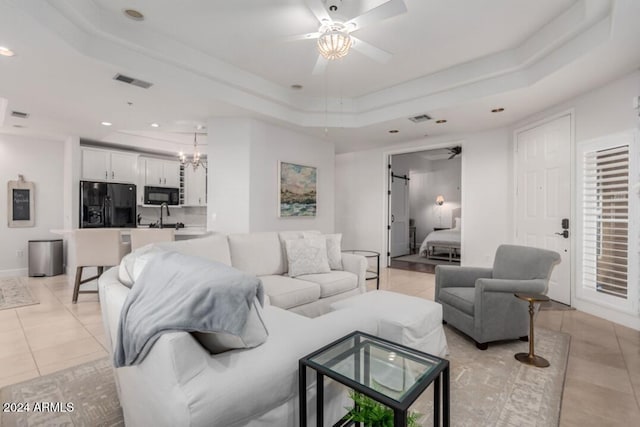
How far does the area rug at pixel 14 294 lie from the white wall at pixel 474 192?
18.6ft

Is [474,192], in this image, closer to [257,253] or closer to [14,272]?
[257,253]

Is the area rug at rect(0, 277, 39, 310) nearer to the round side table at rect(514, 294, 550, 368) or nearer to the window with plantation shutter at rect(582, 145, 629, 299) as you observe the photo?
the round side table at rect(514, 294, 550, 368)

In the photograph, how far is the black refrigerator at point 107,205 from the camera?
5539mm

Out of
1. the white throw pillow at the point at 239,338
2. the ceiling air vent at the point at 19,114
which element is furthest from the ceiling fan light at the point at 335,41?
the ceiling air vent at the point at 19,114

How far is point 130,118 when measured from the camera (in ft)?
15.0

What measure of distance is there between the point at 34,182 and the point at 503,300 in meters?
7.78

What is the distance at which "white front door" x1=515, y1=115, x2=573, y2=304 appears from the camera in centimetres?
401

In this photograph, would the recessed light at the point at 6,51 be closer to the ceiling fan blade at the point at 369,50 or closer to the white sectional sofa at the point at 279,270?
A: the white sectional sofa at the point at 279,270

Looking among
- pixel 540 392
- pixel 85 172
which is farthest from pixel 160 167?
pixel 540 392

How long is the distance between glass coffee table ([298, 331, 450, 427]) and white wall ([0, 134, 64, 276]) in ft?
22.9

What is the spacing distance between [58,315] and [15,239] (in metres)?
3.43

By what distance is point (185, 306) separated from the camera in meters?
1.11

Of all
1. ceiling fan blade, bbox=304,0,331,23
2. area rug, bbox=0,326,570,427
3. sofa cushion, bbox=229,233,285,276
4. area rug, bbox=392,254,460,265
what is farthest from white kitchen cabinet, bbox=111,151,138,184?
area rug, bbox=392,254,460,265

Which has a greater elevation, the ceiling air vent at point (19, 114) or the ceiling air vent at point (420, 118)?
the ceiling air vent at point (420, 118)
